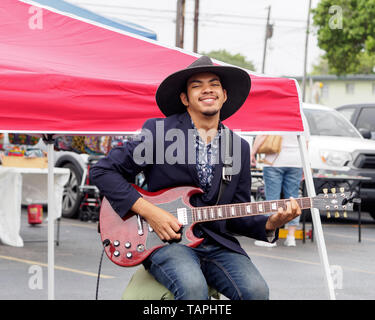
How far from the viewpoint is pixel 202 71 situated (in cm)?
416

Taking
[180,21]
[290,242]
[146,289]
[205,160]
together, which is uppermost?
[180,21]

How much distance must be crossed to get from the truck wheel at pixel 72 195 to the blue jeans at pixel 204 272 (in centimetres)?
884

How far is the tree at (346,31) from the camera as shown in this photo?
27.8 metres

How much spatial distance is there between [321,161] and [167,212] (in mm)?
8239

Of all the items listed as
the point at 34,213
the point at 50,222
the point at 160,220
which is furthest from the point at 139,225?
the point at 34,213

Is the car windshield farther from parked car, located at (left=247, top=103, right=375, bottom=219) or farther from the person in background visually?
the person in background

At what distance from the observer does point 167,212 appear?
3.93 m

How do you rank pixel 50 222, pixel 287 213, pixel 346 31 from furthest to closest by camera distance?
1. pixel 346 31
2. pixel 50 222
3. pixel 287 213

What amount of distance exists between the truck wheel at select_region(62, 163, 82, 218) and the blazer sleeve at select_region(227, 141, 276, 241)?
8.70 m

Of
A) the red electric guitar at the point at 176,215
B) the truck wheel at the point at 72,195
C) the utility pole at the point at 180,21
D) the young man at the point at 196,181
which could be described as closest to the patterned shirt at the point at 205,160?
the young man at the point at 196,181

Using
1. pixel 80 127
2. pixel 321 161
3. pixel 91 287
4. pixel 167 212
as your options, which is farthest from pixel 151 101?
pixel 321 161

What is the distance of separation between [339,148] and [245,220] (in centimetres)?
842

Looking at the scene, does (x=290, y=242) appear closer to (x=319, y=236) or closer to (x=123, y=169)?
(x=319, y=236)

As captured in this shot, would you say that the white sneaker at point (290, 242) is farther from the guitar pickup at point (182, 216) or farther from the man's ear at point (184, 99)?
the guitar pickup at point (182, 216)
